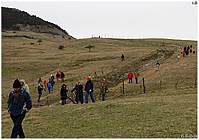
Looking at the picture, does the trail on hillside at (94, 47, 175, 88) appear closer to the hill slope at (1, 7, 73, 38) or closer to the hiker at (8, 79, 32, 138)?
the hiker at (8, 79, 32, 138)

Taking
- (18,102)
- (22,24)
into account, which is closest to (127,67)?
(18,102)

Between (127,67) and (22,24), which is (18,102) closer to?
(127,67)

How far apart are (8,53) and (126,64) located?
4249cm

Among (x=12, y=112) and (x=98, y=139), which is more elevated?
(x=12, y=112)

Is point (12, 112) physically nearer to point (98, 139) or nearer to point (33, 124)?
point (98, 139)

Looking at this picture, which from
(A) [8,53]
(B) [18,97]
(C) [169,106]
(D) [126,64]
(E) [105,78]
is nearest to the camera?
(B) [18,97]

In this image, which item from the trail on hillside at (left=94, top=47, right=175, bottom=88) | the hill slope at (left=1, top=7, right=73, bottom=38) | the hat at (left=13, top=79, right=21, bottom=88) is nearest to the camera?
the hat at (left=13, top=79, right=21, bottom=88)

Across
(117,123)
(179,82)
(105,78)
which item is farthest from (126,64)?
(117,123)

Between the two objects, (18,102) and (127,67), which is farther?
(127,67)

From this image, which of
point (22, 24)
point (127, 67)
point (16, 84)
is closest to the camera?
point (16, 84)

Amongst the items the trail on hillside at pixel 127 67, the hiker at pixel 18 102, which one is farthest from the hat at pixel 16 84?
the trail on hillside at pixel 127 67

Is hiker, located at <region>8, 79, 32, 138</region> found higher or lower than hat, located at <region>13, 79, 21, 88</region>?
lower

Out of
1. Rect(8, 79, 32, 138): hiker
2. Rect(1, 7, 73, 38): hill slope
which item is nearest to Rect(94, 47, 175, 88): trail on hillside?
Rect(8, 79, 32, 138): hiker

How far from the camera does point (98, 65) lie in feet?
216
